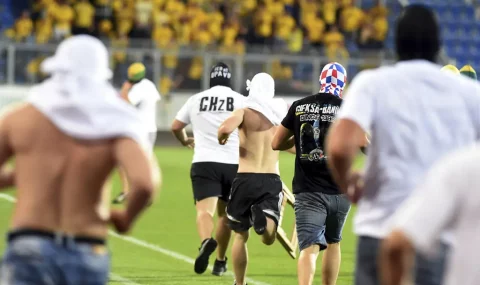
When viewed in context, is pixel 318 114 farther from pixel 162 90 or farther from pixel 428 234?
pixel 162 90

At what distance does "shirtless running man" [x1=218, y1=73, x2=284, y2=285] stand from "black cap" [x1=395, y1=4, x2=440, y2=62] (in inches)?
213

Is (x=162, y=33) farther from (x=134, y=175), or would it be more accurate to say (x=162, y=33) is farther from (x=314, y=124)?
(x=134, y=175)

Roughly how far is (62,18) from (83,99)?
27670 mm

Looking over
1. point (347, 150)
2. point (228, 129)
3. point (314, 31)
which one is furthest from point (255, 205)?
point (314, 31)

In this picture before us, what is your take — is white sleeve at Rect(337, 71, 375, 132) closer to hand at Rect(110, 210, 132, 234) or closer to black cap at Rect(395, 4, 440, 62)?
black cap at Rect(395, 4, 440, 62)

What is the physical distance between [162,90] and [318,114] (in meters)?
21.8

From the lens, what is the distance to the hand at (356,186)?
5.61 m

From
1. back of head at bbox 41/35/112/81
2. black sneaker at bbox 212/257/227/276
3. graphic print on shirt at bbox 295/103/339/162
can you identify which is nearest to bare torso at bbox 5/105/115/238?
back of head at bbox 41/35/112/81

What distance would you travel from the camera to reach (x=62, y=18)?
32.3 meters

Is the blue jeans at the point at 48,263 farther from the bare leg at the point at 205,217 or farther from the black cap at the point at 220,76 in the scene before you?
the black cap at the point at 220,76

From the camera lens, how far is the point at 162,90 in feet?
103

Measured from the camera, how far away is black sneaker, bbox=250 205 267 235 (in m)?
11.1

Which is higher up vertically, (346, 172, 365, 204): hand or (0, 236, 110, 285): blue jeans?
(346, 172, 365, 204): hand

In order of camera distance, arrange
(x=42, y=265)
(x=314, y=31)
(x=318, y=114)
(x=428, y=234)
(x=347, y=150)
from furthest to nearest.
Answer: (x=314, y=31) < (x=318, y=114) < (x=347, y=150) < (x=42, y=265) < (x=428, y=234)
